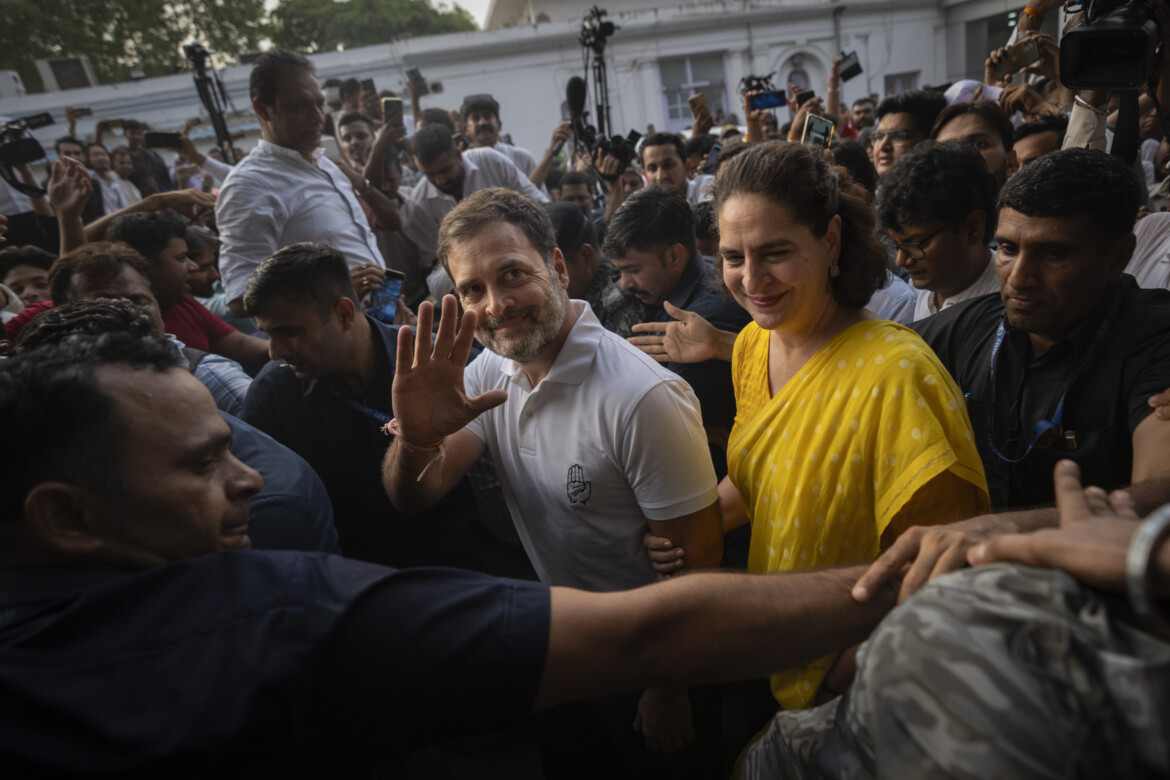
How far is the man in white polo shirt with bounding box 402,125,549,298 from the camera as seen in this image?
436 centimetres

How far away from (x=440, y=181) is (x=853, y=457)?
377 cm

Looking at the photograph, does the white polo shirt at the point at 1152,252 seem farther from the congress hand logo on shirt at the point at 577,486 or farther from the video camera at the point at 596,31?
the video camera at the point at 596,31

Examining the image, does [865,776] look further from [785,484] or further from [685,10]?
[685,10]

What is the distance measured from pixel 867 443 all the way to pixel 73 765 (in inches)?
61.2

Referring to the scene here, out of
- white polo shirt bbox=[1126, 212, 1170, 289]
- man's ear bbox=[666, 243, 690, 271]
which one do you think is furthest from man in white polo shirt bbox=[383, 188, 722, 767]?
white polo shirt bbox=[1126, 212, 1170, 289]

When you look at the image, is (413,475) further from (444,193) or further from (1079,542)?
(444,193)

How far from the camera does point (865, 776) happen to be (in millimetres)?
808

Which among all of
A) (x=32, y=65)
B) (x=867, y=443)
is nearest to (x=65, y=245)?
(x=867, y=443)

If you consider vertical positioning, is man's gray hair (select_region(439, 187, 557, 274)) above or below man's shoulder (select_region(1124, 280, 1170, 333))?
above

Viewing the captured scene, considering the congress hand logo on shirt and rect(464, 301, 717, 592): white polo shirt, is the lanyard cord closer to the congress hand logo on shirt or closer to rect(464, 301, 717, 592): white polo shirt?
rect(464, 301, 717, 592): white polo shirt

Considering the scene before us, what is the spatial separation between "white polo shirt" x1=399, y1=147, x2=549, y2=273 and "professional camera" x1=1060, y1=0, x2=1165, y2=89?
321cm

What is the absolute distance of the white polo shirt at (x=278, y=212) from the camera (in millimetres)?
3193

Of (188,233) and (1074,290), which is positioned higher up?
(188,233)

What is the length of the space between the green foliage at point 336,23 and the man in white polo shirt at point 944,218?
1138 inches
